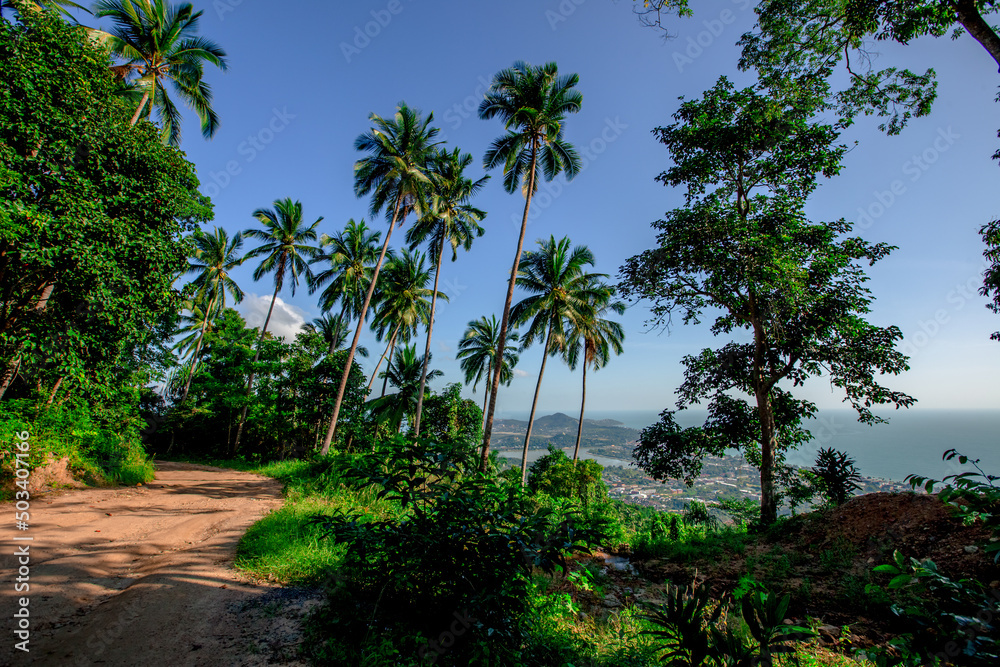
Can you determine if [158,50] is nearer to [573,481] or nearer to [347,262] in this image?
[347,262]

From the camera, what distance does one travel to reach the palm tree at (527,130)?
14.1 meters

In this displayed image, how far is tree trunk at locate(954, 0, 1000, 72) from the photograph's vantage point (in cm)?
457

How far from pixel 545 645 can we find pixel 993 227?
10098 mm

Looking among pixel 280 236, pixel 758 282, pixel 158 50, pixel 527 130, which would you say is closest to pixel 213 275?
pixel 280 236

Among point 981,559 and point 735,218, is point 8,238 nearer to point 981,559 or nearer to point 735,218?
point 735,218

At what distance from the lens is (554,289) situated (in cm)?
1952

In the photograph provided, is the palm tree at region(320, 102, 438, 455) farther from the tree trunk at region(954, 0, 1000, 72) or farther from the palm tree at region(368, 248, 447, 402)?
the tree trunk at region(954, 0, 1000, 72)

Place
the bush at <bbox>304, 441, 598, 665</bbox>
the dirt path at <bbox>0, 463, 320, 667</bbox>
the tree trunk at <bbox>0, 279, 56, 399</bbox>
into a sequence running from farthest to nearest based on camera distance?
the tree trunk at <bbox>0, 279, 56, 399</bbox>
the dirt path at <bbox>0, 463, 320, 667</bbox>
the bush at <bbox>304, 441, 598, 665</bbox>

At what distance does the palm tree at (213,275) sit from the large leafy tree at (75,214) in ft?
62.6

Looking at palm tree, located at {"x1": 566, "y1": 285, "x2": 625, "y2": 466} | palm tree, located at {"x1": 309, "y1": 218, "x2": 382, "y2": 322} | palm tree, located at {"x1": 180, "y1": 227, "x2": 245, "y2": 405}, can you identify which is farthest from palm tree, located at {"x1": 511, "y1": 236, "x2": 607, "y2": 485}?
palm tree, located at {"x1": 180, "y1": 227, "x2": 245, "y2": 405}

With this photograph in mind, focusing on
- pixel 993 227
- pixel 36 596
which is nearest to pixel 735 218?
pixel 993 227

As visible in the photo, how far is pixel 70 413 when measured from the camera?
9016 millimetres

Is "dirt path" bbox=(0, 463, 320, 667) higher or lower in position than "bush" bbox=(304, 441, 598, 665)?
lower

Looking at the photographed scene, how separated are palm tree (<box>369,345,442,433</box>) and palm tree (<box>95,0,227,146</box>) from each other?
16042 mm
